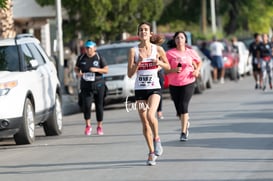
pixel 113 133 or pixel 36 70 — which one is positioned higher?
pixel 36 70

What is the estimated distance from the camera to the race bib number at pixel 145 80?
1315 cm

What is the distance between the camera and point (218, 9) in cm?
6512

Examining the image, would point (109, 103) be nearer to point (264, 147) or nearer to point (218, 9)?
point (264, 147)

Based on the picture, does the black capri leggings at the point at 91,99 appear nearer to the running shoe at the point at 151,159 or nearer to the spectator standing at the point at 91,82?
the spectator standing at the point at 91,82

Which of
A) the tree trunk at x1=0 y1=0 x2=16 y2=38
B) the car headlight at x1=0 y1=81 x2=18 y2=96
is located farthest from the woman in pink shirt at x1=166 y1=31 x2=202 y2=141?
the tree trunk at x1=0 y1=0 x2=16 y2=38

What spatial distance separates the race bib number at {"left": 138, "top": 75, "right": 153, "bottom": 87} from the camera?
13148mm

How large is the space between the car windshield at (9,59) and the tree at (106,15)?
754 inches

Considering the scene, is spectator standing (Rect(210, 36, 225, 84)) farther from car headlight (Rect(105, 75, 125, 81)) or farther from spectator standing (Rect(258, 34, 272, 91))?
car headlight (Rect(105, 75, 125, 81))

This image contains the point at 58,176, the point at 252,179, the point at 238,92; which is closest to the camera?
the point at 252,179

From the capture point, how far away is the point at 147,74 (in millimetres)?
13172

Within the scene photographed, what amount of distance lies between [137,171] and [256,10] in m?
54.8

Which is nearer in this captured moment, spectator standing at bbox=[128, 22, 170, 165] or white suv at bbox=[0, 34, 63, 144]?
spectator standing at bbox=[128, 22, 170, 165]

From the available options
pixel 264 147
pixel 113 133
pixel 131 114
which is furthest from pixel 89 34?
pixel 264 147

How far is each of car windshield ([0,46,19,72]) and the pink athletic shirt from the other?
2644 mm
